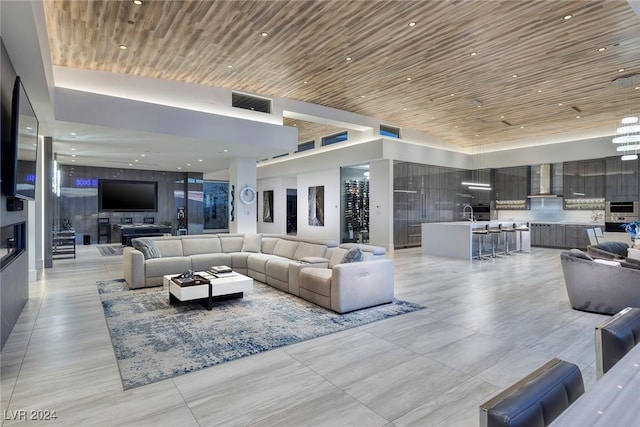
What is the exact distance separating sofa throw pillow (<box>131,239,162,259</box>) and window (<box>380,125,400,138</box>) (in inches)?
309

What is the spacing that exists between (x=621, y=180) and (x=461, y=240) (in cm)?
577

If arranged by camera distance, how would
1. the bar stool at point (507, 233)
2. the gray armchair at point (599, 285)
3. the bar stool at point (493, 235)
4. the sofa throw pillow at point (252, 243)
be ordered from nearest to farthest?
1. the gray armchair at point (599, 285)
2. the sofa throw pillow at point (252, 243)
3. the bar stool at point (493, 235)
4. the bar stool at point (507, 233)

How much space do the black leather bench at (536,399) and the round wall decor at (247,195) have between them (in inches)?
340

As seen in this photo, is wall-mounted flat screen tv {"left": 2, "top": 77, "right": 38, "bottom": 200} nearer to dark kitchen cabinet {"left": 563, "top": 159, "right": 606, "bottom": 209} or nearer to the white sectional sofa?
the white sectional sofa

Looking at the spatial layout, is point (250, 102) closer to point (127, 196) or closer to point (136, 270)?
point (136, 270)

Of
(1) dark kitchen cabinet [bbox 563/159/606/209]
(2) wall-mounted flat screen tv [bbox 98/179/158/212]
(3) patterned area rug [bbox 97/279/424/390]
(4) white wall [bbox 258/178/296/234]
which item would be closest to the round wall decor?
(3) patterned area rug [bbox 97/279/424/390]

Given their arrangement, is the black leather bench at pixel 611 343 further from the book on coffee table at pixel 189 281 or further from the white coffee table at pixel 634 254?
the white coffee table at pixel 634 254

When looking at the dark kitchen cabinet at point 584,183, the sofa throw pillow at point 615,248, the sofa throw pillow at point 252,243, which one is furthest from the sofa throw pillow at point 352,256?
the dark kitchen cabinet at point 584,183

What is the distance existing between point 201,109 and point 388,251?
6.78 metres

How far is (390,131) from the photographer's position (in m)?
11.6

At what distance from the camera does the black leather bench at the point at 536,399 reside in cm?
86

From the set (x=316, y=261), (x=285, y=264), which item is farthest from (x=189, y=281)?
(x=316, y=261)

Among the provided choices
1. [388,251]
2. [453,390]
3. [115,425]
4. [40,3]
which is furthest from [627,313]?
[388,251]

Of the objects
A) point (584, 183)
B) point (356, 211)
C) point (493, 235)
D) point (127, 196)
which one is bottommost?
point (493, 235)
